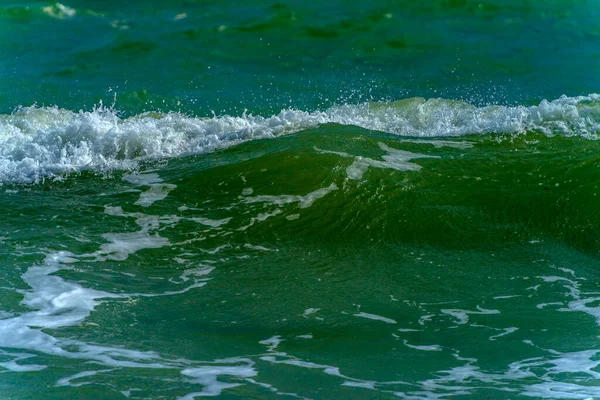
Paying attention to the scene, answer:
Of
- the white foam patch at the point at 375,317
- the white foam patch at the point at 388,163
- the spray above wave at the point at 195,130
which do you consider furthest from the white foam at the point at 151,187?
the white foam patch at the point at 375,317

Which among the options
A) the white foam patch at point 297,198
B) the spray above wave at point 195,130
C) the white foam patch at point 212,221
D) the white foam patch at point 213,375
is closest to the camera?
the white foam patch at point 213,375

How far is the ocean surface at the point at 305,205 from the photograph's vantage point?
4.79 meters

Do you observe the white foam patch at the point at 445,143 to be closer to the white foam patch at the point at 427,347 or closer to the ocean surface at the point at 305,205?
the ocean surface at the point at 305,205

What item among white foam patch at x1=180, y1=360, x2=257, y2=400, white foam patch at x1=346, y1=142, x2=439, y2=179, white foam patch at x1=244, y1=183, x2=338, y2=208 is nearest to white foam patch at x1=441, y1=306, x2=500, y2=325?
white foam patch at x1=180, y1=360, x2=257, y2=400

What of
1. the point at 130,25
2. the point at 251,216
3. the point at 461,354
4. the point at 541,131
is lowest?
the point at 461,354

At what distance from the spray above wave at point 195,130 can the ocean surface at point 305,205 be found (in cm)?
3

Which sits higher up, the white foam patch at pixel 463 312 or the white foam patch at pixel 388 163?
the white foam patch at pixel 388 163

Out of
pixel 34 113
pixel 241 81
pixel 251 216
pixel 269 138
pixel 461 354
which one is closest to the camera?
pixel 461 354

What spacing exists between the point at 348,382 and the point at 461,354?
0.86m

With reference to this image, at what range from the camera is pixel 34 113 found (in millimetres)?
11438

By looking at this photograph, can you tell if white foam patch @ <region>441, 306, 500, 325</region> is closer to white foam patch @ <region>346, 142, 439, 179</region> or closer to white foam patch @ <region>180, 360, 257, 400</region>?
white foam patch @ <region>180, 360, 257, 400</region>

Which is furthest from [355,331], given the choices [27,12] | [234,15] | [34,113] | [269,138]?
[27,12]

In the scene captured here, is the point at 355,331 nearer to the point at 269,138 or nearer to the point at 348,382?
the point at 348,382

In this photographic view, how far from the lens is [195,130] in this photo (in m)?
9.66
